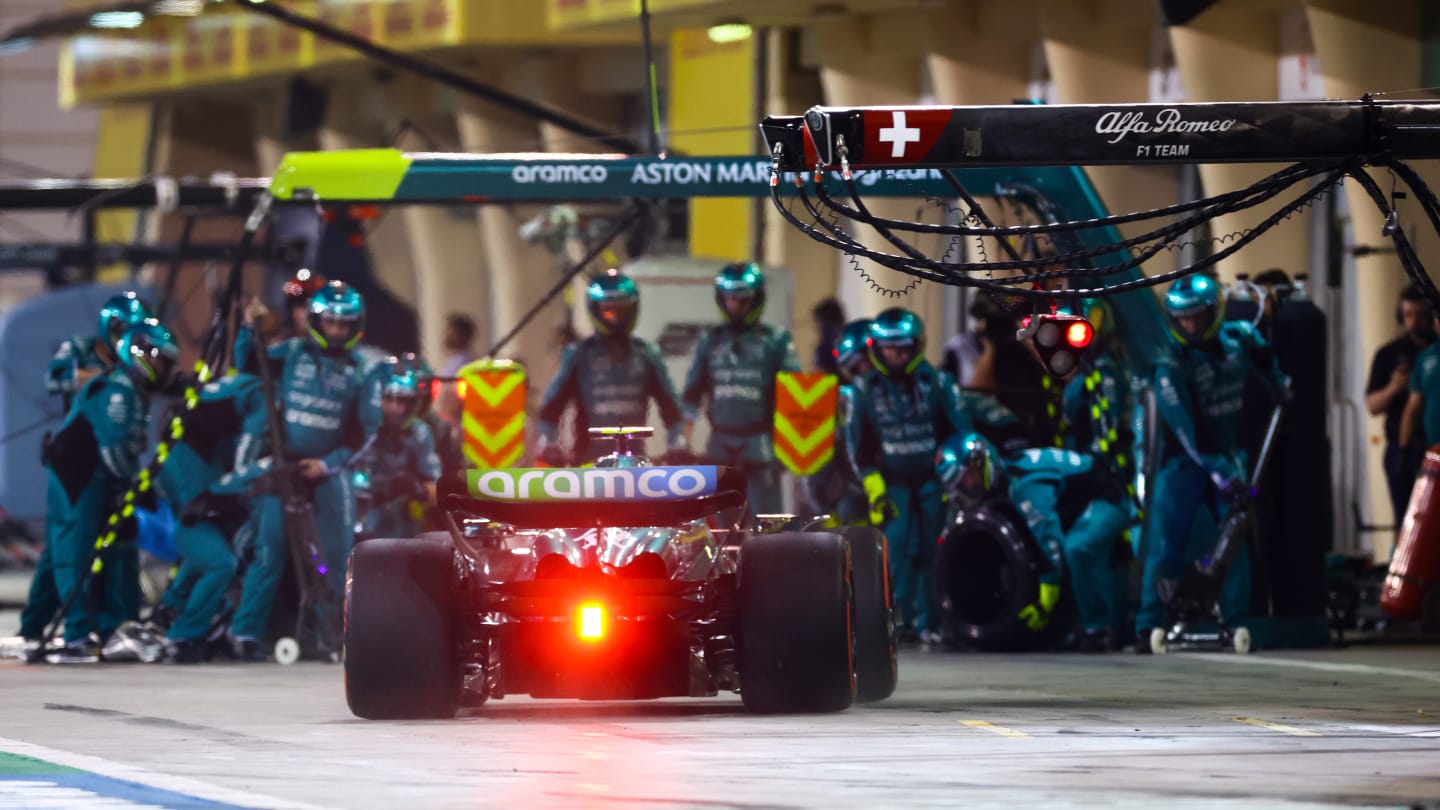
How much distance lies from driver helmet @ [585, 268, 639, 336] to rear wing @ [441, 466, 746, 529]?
18.8 feet

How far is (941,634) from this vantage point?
16484 mm

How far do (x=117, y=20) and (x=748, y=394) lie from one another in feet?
76.9

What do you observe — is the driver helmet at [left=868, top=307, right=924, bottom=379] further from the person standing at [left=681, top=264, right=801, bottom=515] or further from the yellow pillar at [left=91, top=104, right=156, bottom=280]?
the yellow pillar at [left=91, top=104, right=156, bottom=280]

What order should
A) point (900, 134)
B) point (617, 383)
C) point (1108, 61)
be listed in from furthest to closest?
1. point (1108, 61)
2. point (617, 383)
3. point (900, 134)

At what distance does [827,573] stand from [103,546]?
6.33 m

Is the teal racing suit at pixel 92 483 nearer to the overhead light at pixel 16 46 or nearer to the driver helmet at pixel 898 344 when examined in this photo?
the driver helmet at pixel 898 344

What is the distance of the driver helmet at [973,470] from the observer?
1620 centimetres

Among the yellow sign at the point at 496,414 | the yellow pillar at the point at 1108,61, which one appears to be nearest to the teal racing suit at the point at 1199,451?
the yellow sign at the point at 496,414

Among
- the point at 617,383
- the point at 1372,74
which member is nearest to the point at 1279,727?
the point at 617,383

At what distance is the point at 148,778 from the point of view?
941 centimetres

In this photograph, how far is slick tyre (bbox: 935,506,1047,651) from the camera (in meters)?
16.1

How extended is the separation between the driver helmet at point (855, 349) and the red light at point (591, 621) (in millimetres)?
5716

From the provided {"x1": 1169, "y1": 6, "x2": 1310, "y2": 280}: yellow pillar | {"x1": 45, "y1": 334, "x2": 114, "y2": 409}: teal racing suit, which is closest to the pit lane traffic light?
{"x1": 45, "y1": 334, "x2": 114, "y2": 409}: teal racing suit

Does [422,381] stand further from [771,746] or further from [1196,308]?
[771,746]
